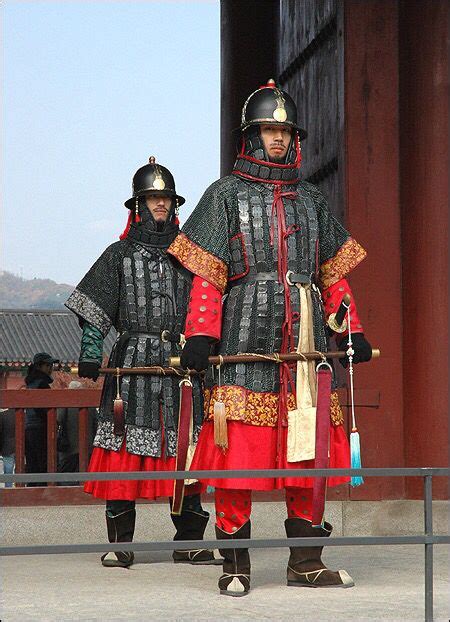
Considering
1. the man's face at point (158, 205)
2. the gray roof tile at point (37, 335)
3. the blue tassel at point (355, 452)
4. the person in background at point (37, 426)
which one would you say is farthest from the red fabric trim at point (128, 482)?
the gray roof tile at point (37, 335)

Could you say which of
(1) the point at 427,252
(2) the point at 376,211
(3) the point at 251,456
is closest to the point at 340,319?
(3) the point at 251,456

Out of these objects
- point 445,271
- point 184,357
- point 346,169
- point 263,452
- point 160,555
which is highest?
point 346,169

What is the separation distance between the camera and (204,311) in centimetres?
550

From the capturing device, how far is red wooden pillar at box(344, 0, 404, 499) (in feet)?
25.2

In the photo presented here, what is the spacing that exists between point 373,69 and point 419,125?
1.40ft

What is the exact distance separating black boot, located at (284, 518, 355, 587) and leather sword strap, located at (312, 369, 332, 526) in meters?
0.14

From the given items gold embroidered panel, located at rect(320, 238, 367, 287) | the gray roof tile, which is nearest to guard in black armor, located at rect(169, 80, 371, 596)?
gold embroidered panel, located at rect(320, 238, 367, 287)

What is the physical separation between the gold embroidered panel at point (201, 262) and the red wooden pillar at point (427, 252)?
2308 millimetres

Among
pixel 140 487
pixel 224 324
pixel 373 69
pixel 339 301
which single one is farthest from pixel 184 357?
pixel 373 69

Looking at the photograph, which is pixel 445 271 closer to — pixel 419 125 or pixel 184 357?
pixel 419 125

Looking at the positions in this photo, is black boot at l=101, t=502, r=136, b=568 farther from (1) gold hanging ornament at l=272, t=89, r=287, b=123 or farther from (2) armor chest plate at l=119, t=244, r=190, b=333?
(1) gold hanging ornament at l=272, t=89, r=287, b=123

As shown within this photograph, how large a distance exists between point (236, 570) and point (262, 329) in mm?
926

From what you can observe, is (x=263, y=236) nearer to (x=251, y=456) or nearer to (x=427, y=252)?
(x=251, y=456)

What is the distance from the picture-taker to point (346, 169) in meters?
7.83
